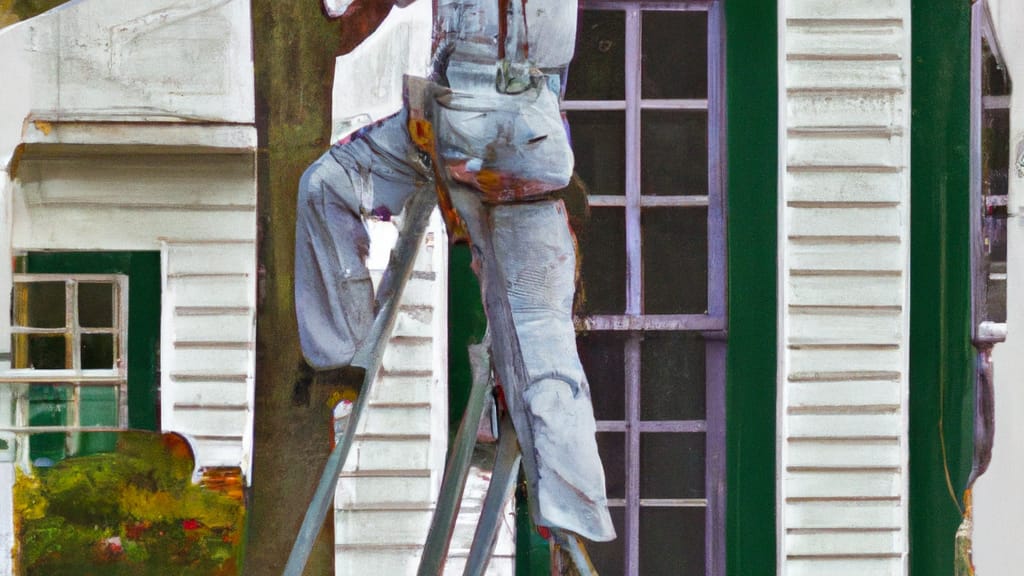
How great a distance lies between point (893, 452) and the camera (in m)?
4.02

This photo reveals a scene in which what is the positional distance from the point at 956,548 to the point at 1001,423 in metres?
0.38

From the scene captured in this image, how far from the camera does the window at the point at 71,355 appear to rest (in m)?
3.89

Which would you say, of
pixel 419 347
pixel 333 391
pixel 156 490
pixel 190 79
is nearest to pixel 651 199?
pixel 419 347

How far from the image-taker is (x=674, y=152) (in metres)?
4.05

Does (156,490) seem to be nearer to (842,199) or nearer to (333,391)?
(333,391)

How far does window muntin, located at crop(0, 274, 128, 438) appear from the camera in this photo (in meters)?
3.89

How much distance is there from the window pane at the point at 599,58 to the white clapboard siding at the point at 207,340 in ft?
3.40

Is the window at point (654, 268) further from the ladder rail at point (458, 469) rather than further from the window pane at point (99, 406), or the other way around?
the window pane at point (99, 406)

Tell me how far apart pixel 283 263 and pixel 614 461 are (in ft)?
3.60

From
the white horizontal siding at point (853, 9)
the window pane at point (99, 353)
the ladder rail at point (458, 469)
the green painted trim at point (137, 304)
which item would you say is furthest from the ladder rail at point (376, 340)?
the white horizontal siding at point (853, 9)

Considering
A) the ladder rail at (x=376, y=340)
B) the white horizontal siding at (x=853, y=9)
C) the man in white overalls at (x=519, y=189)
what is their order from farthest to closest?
1. the white horizontal siding at (x=853, y=9)
2. the ladder rail at (x=376, y=340)
3. the man in white overalls at (x=519, y=189)

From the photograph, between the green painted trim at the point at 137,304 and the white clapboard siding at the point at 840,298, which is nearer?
the green painted trim at the point at 137,304

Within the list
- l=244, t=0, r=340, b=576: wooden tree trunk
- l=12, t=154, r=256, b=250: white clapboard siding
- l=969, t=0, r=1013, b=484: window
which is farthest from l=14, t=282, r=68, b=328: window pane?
l=969, t=0, r=1013, b=484: window

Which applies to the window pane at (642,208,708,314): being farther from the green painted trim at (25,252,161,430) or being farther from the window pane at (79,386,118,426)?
the window pane at (79,386,118,426)
